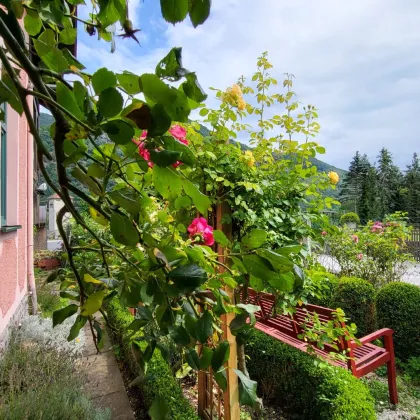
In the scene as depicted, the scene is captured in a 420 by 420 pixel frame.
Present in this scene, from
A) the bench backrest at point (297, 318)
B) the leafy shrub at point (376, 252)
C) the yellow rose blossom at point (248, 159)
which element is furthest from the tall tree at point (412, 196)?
the yellow rose blossom at point (248, 159)

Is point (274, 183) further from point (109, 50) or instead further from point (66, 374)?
point (66, 374)

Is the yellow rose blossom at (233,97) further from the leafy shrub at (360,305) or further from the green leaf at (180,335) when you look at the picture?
the leafy shrub at (360,305)

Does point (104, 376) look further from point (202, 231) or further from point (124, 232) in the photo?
point (124, 232)

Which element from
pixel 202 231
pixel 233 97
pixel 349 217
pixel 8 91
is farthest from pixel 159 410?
pixel 349 217

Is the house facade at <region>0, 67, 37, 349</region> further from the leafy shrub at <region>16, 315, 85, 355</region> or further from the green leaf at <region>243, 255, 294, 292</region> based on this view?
the green leaf at <region>243, 255, 294, 292</region>

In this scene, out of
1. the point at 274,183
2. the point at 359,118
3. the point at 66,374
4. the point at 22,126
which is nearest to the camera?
the point at 274,183

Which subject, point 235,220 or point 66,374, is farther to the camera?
point 66,374

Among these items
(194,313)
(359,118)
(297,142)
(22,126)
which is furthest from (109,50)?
(359,118)

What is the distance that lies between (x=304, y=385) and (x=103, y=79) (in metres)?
2.82

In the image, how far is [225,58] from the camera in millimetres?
1624

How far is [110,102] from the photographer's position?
0.99 ft

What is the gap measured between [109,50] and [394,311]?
460 centimetres

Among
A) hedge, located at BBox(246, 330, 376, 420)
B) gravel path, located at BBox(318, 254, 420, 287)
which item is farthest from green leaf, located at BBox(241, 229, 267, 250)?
gravel path, located at BBox(318, 254, 420, 287)

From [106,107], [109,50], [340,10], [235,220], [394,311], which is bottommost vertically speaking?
[394,311]
